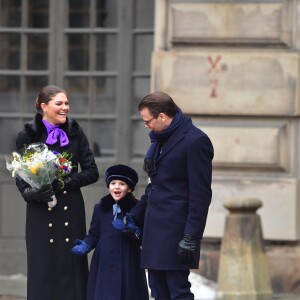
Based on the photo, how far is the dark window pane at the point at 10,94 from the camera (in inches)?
475

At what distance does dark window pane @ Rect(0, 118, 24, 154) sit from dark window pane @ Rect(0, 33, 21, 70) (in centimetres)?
53

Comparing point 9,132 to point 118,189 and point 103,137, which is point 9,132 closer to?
point 103,137

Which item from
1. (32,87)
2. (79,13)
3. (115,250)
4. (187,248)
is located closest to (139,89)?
(79,13)

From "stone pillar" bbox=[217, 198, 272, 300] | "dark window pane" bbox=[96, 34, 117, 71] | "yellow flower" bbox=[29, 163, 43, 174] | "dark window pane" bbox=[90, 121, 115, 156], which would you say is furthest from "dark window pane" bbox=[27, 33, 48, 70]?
"yellow flower" bbox=[29, 163, 43, 174]

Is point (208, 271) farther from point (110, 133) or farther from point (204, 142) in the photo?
point (204, 142)

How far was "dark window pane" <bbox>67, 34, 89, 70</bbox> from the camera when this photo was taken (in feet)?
39.1

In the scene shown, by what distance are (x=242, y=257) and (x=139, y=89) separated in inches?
95.3

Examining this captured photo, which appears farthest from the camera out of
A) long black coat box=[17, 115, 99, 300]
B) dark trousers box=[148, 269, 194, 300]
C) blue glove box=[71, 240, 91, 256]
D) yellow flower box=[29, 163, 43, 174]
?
long black coat box=[17, 115, 99, 300]

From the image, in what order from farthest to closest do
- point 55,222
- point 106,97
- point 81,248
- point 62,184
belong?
point 106,97 → point 55,222 → point 62,184 → point 81,248

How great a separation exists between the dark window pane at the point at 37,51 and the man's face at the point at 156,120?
4.47m

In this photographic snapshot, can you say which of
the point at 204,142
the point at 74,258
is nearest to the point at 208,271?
the point at 74,258

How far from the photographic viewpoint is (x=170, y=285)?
7.67 metres

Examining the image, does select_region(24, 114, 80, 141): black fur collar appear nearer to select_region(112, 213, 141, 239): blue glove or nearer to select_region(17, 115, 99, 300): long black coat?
select_region(17, 115, 99, 300): long black coat

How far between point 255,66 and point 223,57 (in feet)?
0.98
